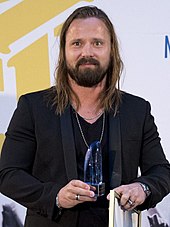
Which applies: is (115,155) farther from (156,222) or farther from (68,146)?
(156,222)

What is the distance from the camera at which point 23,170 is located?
4.73 ft

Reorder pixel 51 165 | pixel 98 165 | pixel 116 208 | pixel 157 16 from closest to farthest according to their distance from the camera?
1. pixel 116 208
2. pixel 98 165
3. pixel 51 165
4. pixel 157 16

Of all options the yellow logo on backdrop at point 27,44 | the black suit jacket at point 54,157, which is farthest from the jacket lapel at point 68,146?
the yellow logo on backdrop at point 27,44

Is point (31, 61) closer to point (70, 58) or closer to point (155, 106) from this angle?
point (155, 106)

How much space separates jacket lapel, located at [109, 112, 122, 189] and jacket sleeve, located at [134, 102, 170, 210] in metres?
0.06

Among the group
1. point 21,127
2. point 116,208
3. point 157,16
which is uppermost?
point 157,16

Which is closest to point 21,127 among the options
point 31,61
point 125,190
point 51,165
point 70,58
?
point 51,165

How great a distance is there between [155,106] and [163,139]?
0.16 m

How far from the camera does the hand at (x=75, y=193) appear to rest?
4.09 feet

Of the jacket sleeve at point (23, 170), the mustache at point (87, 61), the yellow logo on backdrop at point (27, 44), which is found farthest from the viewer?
the yellow logo on backdrop at point (27, 44)

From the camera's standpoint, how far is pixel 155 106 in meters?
2.25

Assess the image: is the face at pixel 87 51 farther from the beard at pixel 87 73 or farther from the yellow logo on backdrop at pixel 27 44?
the yellow logo on backdrop at pixel 27 44

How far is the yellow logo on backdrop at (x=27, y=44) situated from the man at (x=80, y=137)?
672 millimetres

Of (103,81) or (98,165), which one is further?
(103,81)
